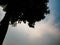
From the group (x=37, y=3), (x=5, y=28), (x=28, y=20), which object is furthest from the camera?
(x=28, y=20)

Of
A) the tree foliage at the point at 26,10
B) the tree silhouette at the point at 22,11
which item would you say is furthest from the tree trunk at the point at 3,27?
the tree foliage at the point at 26,10

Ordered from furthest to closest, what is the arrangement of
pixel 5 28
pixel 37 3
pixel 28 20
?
pixel 28 20, pixel 37 3, pixel 5 28

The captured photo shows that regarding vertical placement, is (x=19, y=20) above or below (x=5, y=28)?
above

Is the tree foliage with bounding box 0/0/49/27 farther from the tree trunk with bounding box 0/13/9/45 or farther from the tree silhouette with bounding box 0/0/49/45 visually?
the tree trunk with bounding box 0/13/9/45

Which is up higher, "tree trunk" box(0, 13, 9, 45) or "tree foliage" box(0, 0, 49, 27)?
"tree foliage" box(0, 0, 49, 27)

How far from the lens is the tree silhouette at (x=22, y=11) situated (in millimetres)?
22266

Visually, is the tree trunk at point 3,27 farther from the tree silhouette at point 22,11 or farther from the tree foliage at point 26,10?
the tree foliage at point 26,10

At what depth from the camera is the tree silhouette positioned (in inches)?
877

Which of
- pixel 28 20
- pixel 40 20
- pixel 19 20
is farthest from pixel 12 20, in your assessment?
pixel 40 20

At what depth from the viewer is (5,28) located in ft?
70.8

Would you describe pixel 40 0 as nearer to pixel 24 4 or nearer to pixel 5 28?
pixel 24 4

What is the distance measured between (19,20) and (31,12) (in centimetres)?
268

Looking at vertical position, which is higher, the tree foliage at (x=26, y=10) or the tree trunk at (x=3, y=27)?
the tree foliage at (x=26, y=10)

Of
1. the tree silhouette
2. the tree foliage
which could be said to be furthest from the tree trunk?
the tree foliage
